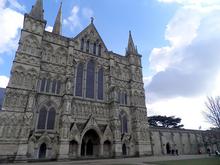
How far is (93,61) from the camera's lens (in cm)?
3172

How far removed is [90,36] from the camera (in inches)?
1315

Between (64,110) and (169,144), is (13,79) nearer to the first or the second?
(64,110)

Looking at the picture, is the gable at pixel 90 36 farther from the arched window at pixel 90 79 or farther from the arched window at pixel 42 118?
the arched window at pixel 42 118

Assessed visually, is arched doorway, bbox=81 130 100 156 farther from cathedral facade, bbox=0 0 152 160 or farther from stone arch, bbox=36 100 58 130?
stone arch, bbox=36 100 58 130

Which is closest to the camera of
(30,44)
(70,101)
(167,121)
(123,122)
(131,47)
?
(70,101)

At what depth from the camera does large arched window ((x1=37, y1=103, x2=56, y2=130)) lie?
22.7 m

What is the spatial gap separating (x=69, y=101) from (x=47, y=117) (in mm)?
3681

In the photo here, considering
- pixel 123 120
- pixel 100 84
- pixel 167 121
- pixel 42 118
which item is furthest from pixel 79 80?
pixel 167 121

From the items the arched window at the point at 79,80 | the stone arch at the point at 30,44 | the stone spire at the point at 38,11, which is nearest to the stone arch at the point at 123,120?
the arched window at the point at 79,80

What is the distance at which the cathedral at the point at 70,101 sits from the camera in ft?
69.6

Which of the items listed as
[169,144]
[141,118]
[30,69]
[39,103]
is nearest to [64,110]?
[39,103]

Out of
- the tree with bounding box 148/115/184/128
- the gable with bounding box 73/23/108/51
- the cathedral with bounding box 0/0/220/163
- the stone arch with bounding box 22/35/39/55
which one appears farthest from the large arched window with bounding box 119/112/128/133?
the tree with bounding box 148/115/184/128

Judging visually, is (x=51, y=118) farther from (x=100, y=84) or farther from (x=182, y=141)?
(x=182, y=141)

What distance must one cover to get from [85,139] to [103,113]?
5.14m
